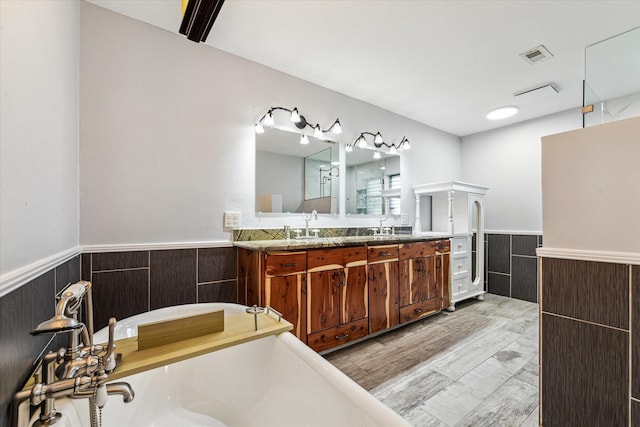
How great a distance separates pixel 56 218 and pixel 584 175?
239 centimetres

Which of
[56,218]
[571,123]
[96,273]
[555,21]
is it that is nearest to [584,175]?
[555,21]

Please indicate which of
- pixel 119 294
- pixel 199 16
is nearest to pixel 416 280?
pixel 119 294

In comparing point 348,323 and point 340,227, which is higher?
point 340,227

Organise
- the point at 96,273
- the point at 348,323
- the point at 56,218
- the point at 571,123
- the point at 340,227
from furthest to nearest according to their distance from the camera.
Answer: the point at 571,123 < the point at 340,227 < the point at 348,323 < the point at 96,273 < the point at 56,218

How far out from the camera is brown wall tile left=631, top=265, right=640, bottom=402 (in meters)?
1.06

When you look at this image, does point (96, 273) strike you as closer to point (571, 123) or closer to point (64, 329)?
point (64, 329)

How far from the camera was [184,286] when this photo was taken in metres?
1.92

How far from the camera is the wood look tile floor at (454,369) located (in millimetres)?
1481

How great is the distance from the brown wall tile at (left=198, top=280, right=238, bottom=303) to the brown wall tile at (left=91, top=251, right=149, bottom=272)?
1.41 ft

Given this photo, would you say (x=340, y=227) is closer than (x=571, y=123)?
Yes

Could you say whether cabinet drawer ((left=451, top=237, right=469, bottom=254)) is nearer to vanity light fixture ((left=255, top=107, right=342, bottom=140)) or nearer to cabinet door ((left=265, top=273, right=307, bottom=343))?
vanity light fixture ((left=255, top=107, right=342, bottom=140))

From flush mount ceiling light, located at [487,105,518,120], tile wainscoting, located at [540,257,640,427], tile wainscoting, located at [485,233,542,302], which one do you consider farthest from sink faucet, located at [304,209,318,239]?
tile wainscoting, located at [485,233,542,302]

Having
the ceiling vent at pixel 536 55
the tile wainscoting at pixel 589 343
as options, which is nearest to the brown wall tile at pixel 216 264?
the tile wainscoting at pixel 589 343

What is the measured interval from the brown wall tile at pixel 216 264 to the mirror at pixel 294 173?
0.46 metres
